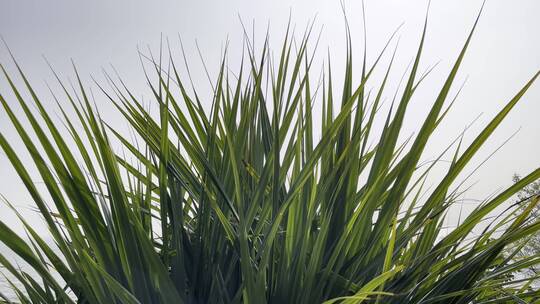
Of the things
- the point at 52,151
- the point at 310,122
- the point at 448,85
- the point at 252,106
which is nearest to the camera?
the point at 52,151

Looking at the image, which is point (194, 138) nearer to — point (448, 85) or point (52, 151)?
point (52, 151)

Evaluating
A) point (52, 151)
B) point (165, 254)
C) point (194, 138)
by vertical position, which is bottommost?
point (165, 254)

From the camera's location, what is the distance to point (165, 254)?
0.88 metres

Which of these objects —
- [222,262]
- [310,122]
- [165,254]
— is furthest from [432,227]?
[165,254]

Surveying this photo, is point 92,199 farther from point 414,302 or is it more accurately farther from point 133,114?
point 414,302

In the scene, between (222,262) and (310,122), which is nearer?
(222,262)

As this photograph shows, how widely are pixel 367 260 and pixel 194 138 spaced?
0.43 metres

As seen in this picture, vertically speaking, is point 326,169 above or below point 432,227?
above

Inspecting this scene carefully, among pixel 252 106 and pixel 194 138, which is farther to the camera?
pixel 194 138

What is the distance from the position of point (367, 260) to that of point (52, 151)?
20.9 inches

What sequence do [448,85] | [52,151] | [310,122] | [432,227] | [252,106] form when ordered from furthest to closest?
[310,122] → [432,227] → [252,106] → [448,85] → [52,151]

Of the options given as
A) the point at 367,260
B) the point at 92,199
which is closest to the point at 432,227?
the point at 367,260

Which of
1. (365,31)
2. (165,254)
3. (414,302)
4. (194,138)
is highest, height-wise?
(365,31)

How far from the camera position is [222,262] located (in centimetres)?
94
